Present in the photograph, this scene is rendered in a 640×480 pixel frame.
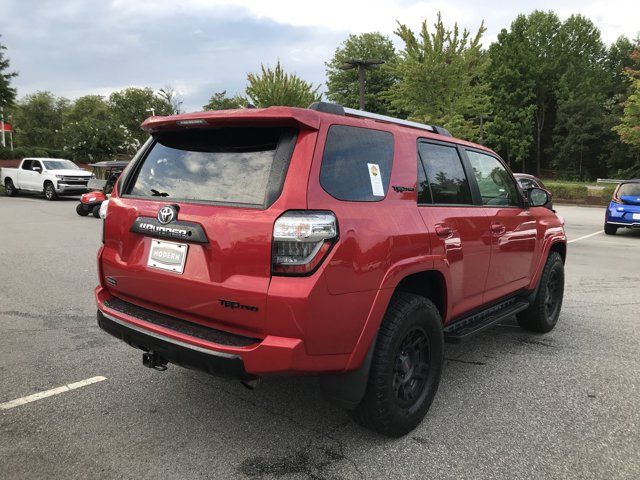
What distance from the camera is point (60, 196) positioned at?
2323 cm

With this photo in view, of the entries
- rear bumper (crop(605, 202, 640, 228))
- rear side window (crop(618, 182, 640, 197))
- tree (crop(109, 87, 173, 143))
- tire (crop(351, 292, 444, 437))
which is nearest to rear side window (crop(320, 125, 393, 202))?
tire (crop(351, 292, 444, 437))

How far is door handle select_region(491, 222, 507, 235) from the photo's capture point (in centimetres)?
377

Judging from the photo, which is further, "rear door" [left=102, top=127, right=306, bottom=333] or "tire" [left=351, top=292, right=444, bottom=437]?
"tire" [left=351, top=292, right=444, bottom=437]

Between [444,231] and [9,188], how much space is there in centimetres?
2654

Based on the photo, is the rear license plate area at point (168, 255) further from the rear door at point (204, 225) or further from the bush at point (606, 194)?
the bush at point (606, 194)

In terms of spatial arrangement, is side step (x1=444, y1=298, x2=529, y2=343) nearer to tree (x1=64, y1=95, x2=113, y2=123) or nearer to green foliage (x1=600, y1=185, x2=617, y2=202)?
green foliage (x1=600, y1=185, x2=617, y2=202)

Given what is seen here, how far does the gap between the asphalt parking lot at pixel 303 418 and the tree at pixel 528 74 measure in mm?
52785

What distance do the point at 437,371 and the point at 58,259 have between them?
709 cm

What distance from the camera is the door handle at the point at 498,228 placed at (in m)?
3.77

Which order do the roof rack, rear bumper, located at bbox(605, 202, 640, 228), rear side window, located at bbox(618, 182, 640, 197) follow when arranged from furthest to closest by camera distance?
rear side window, located at bbox(618, 182, 640, 197) → rear bumper, located at bbox(605, 202, 640, 228) → the roof rack

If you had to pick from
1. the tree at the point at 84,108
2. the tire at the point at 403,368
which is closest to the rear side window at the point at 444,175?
the tire at the point at 403,368

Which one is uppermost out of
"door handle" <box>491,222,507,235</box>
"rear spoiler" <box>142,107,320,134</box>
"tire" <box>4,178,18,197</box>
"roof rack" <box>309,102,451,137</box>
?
"roof rack" <box>309,102,451,137</box>

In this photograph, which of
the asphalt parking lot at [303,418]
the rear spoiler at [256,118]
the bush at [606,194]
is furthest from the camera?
the bush at [606,194]

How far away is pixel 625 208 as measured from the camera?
12914 mm
